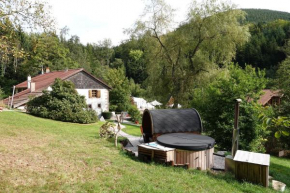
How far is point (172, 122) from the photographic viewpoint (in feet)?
36.9

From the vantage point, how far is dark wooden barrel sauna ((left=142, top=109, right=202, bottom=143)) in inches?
427

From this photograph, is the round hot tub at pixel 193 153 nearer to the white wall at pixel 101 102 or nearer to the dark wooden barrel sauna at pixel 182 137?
the dark wooden barrel sauna at pixel 182 137

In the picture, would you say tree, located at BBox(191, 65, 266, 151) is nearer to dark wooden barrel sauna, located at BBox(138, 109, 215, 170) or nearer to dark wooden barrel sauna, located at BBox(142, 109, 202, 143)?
dark wooden barrel sauna, located at BBox(142, 109, 202, 143)

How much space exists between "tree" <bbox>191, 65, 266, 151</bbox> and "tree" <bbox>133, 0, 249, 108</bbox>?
17.8ft

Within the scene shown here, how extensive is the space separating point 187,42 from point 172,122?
10.0 m

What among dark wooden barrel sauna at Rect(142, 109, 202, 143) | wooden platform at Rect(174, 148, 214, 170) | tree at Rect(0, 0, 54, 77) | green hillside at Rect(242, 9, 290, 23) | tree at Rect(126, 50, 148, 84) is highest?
green hillside at Rect(242, 9, 290, 23)

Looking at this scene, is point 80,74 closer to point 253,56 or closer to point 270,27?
point 253,56

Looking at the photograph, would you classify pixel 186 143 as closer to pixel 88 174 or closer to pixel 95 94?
pixel 88 174

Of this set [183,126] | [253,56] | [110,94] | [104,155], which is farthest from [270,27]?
[104,155]

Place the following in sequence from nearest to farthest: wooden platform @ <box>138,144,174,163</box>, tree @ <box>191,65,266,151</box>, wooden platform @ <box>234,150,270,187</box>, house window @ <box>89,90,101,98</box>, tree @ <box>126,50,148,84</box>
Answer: wooden platform @ <box>234,150,270,187</box> → wooden platform @ <box>138,144,174,163</box> → tree @ <box>191,65,266,151</box> → house window @ <box>89,90,101,98</box> → tree @ <box>126,50,148,84</box>

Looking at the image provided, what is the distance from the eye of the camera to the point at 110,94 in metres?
34.8

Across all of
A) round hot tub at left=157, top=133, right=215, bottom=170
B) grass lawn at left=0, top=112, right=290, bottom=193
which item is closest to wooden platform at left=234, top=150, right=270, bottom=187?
grass lawn at left=0, top=112, right=290, bottom=193

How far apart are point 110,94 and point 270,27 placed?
60504mm

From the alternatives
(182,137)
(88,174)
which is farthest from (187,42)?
(88,174)
